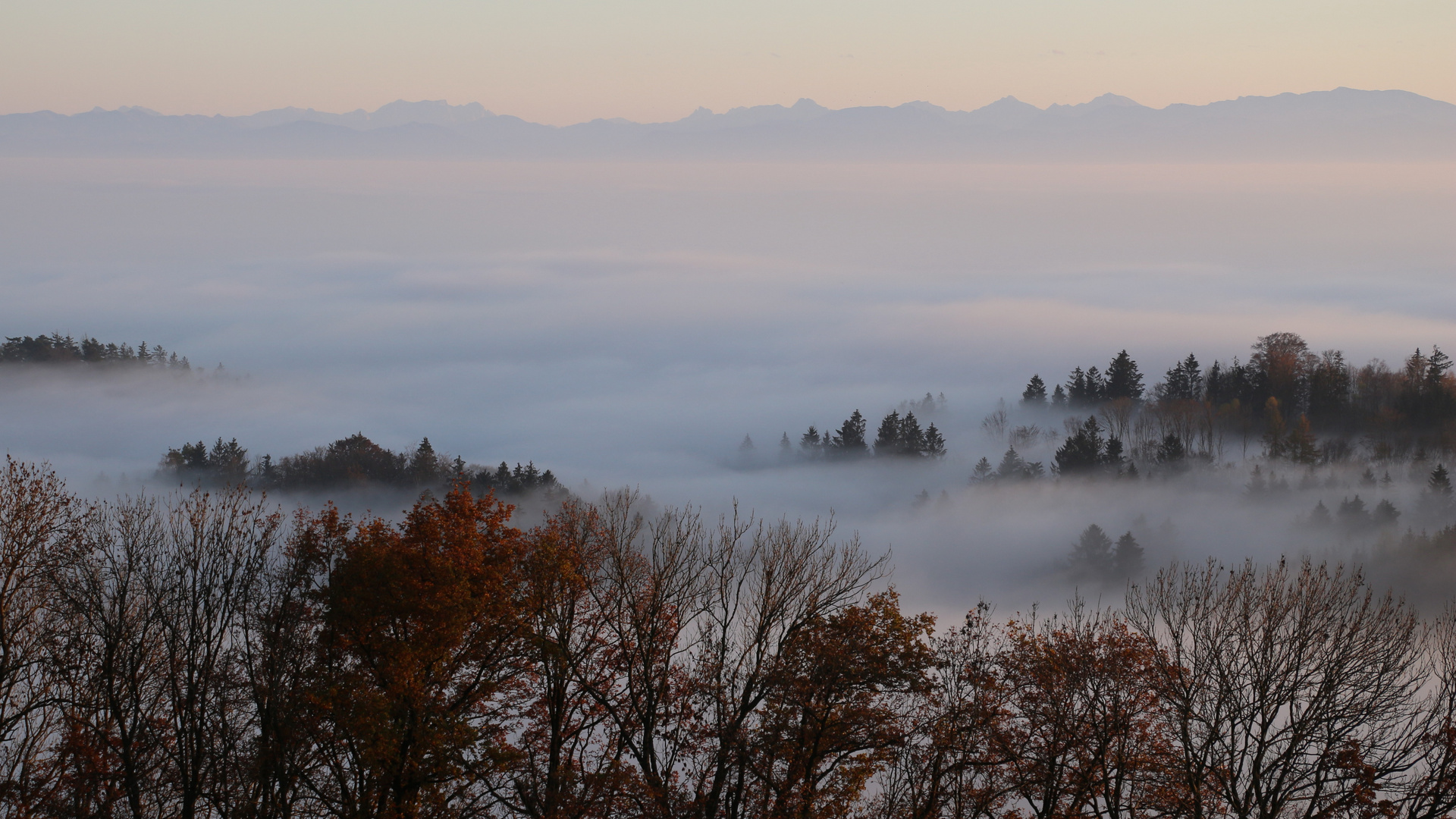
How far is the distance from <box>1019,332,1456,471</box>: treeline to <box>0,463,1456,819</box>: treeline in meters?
102

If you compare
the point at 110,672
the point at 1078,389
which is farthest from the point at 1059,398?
the point at 110,672

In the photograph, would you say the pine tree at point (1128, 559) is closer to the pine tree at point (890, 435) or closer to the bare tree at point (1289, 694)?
the pine tree at point (890, 435)

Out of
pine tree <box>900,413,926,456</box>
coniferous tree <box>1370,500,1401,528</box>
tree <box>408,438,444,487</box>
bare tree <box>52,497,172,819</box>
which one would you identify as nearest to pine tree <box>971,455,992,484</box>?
pine tree <box>900,413,926,456</box>

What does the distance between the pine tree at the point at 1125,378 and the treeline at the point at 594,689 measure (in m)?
125

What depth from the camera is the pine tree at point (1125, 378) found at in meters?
148

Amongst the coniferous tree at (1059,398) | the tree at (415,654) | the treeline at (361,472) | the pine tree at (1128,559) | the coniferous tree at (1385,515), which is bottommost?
the pine tree at (1128,559)

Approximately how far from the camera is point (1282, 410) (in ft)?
433

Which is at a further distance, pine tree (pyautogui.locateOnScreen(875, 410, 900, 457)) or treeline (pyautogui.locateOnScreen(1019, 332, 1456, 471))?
pine tree (pyautogui.locateOnScreen(875, 410, 900, 457))

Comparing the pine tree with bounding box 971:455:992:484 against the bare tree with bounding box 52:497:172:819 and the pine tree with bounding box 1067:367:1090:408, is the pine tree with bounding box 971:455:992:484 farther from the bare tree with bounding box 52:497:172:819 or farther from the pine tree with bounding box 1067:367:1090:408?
the bare tree with bounding box 52:497:172:819

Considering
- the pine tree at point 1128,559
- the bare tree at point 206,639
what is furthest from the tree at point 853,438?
the bare tree at point 206,639

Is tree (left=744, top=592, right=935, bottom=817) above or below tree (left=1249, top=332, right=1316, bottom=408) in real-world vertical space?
below

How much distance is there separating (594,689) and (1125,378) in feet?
442

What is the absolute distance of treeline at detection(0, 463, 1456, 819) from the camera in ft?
80.8

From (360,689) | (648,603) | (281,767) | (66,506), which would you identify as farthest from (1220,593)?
(66,506)
